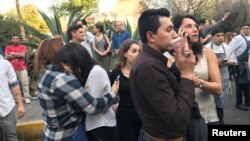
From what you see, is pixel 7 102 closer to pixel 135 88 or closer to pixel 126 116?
pixel 126 116

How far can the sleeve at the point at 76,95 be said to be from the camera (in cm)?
271

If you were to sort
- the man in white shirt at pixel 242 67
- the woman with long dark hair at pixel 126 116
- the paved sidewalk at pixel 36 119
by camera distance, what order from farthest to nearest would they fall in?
the man in white shirt at pixel 242 67
the paved sidewalk at pixel 36 119
the woman with long dark hair at pixel 126 116

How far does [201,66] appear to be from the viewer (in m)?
3.13

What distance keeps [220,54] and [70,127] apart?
379 cm

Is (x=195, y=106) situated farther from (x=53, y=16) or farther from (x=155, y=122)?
(x=53, y=16)

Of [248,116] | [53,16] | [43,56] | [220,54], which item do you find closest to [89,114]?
[43,56]

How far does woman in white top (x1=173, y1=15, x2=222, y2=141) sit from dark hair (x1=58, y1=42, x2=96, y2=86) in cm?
84

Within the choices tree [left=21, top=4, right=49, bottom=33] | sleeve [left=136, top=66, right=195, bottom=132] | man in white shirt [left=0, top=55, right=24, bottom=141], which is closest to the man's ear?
sleeve [left=136, top=66, right=195, bottom=132]

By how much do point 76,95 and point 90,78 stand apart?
0.89 ft

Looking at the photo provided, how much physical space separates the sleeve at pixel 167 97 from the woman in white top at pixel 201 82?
0.85 metres

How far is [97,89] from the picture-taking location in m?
2.98

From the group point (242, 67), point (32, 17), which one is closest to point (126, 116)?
point (242, 67)

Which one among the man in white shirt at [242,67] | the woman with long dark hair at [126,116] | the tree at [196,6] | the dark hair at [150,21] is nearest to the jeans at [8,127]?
the woman with long dark hair at [126,116]

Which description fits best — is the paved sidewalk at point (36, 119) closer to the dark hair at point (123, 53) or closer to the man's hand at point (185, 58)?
the dark hair at point (123, 53)
